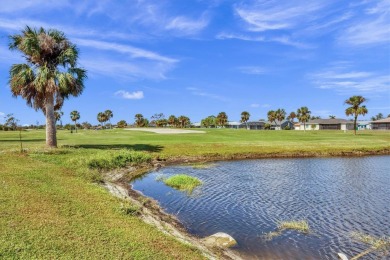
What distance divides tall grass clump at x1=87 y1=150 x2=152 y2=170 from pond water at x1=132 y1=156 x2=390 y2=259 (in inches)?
136

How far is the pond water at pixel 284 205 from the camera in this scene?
14.6 m

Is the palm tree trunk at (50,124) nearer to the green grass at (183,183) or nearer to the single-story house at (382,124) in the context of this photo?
the green grass at (183,183)

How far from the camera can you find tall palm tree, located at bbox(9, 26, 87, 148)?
34.4 meters

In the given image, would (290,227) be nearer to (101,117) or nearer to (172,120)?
(172,120)

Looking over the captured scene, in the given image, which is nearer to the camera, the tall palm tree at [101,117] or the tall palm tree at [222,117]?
the tall palm tree at [222,117]

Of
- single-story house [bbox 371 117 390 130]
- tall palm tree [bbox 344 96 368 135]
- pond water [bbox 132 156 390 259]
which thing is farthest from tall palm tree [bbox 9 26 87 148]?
single-story house [bbox 371 117 390 130]

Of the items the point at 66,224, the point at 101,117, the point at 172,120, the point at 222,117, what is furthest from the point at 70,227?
the point at 101,117

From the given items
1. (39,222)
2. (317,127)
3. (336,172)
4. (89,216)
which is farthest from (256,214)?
(317,127)

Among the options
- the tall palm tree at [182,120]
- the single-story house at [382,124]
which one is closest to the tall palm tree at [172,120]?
the tall palm tree at [182,120]

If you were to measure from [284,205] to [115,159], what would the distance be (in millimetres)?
19659

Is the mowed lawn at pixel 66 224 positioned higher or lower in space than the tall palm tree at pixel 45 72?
lower

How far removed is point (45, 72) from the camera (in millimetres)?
34500

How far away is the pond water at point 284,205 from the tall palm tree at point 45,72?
1373 centimetres

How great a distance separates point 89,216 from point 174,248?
169 inches
